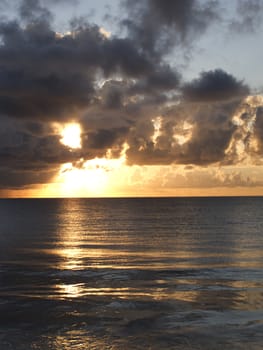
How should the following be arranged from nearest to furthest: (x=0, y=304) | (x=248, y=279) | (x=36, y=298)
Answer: (x=0, y=304), (x=36, y=298), (x=248, y=279)

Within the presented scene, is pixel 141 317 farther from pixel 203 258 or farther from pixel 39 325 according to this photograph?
pixel 203 258

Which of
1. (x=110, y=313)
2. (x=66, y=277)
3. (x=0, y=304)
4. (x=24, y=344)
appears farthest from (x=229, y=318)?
(x=66, y=277)

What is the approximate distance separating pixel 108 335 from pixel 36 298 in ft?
30.2

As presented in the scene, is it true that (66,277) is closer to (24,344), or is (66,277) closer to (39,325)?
(39,325)

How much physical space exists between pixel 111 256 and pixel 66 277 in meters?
14.1

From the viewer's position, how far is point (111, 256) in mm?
51969

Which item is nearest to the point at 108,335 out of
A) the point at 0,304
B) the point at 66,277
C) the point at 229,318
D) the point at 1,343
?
the point at 1,343

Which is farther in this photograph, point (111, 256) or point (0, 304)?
point (111, 256)

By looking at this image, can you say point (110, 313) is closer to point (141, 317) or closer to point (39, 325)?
point (141, 317)

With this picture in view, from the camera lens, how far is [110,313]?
26.0 meters

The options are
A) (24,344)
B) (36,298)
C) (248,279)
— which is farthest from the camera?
(248,279)

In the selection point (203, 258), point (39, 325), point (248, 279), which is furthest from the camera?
point (203, 258)

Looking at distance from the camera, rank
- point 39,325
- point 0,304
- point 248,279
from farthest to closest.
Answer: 1. point 248,279
2. point 0,304
3. point 39,325

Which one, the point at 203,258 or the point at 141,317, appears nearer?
the point at 141,317
